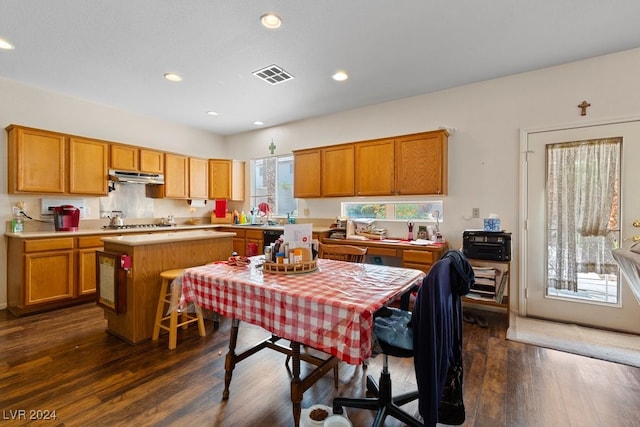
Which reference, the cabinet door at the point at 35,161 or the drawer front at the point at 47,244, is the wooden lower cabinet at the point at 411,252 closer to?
the drawer front at the point at 47,244

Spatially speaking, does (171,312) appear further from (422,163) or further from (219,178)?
(219,178)

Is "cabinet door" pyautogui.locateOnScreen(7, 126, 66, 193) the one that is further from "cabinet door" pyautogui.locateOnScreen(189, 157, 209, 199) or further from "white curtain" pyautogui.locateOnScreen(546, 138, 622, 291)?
"white curtain" pyautogui.locateOnScreen(546, 138, 622, 291)

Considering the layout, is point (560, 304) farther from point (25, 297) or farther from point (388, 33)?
point (25, 297)

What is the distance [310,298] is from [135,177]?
4.21m

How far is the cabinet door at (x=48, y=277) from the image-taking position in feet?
10.6

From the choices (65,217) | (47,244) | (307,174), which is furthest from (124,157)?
(307,174)

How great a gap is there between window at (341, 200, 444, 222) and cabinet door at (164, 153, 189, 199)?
2829 millimetres

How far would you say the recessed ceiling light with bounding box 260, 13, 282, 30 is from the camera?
2338mm

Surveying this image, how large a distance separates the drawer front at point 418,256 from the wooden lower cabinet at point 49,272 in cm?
386

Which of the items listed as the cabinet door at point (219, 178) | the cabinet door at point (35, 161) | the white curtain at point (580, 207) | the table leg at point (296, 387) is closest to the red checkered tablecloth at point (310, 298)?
the table leg at point (296, 387)

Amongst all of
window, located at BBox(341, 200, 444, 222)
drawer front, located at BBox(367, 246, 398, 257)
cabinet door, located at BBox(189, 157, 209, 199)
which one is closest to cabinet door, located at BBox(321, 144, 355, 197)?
window, located at BBox(341, 200, 444, 222)

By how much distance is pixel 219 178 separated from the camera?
5.69 m

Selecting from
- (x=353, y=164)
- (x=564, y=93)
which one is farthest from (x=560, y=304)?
(x=353, y=164)

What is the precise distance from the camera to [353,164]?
415 centimetres
